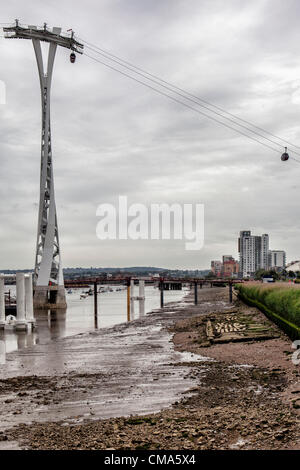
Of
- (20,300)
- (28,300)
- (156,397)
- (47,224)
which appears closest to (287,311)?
(156,397)

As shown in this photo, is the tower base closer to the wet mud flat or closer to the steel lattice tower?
the steel lattice tower

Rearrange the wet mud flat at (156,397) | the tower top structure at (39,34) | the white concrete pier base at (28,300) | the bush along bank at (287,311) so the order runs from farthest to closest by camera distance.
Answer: the tower top structure at (39,34)
the white concrete pier base at (28,300)
the bush along bank at (287,311)
the wet mud flat at (156,397)

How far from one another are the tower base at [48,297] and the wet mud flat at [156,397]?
4806cm

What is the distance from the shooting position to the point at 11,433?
13.0 meters

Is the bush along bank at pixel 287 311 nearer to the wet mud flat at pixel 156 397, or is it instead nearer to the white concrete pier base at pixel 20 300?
the wet mud flat at pixel 156 397

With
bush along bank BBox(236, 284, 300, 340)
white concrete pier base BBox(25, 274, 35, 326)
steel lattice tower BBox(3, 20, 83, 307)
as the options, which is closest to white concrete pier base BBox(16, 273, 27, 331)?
white concrete pier base BBox(25, 274, 35, 326)

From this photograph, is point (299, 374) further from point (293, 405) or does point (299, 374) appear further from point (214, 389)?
point (293, 405)

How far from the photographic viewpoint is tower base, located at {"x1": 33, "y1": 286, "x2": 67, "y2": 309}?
77938 millimetres

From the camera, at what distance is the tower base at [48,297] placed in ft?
256

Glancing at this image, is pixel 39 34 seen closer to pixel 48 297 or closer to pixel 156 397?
pixel 48 297

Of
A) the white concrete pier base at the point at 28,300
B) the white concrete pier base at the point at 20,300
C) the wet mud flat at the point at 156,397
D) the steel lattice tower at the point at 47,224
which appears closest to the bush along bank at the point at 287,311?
the wet mud flat at the point at 156,397

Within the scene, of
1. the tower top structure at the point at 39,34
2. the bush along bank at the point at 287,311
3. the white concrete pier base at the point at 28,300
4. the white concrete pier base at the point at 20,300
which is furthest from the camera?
the tower top structure at the point at 39,34

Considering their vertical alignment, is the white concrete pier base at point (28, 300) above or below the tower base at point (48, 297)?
above
